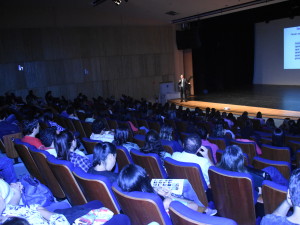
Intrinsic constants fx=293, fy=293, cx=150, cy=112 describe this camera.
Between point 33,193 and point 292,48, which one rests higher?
point 292,48

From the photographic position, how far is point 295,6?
11555 millimetres

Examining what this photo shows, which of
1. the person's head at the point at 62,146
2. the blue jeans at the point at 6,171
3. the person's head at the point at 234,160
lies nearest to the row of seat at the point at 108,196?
the person's head at the point at 62,146

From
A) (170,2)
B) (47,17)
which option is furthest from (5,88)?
(170,2)

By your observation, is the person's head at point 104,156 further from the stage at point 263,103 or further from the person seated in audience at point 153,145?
the stage at point 263,103

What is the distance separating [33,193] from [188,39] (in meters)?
12.6

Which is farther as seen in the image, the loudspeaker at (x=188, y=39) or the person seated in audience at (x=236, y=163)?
the loudspeaker at (x=188, y=39)

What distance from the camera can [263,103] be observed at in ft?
38.0

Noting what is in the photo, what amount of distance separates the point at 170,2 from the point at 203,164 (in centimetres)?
929

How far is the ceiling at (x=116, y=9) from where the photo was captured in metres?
10.8

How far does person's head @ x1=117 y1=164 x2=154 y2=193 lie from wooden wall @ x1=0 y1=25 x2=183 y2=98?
11.2 metres

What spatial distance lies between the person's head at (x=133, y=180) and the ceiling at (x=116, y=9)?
31.1 ft

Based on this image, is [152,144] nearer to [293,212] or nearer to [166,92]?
[293,212]

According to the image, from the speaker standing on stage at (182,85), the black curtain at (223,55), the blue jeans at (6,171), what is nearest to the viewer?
the blue jeans at (6,171)

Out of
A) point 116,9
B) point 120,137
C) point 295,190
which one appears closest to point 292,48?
point 116,9
